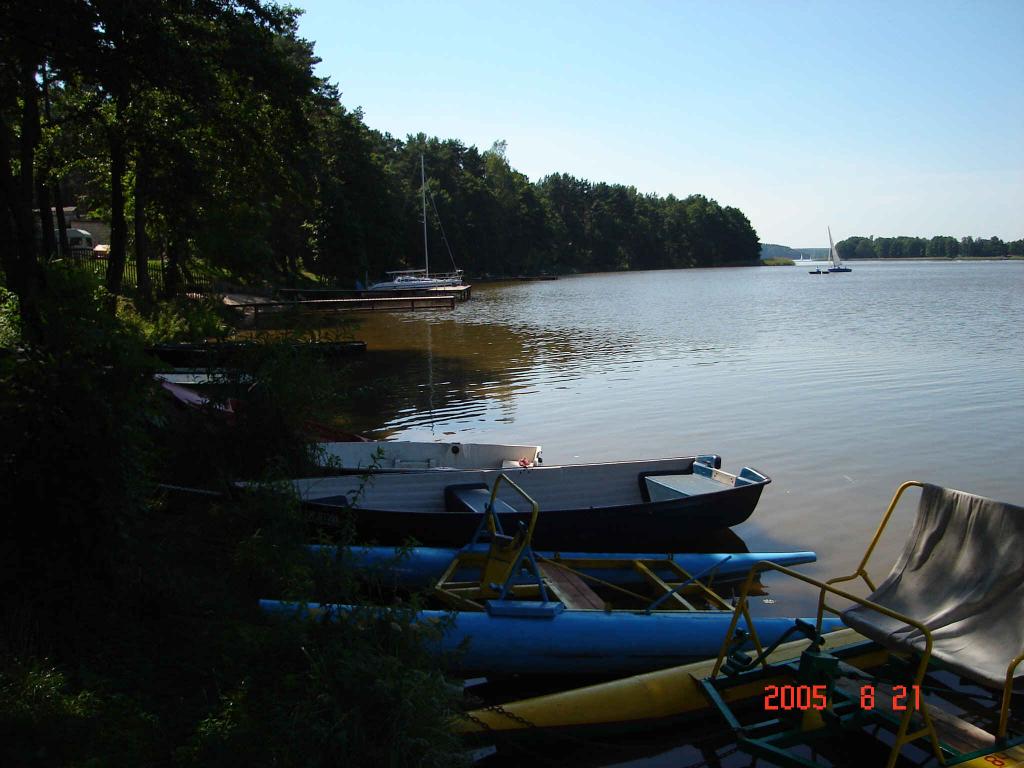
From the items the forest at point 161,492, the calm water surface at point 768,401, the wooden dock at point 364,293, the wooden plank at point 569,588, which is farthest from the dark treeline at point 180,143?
the calm water surface at point 768,401

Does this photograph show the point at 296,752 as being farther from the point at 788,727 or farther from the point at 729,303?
the point at 729,303

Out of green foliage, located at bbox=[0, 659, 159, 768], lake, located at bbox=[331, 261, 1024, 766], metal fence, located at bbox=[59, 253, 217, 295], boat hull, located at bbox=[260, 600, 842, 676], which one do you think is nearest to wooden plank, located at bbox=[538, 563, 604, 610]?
boat hull, located at bbox=[260, 600, 842, 676]

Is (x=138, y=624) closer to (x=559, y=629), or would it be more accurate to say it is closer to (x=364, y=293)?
(x=559, y=629)

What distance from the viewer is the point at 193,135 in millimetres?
22484

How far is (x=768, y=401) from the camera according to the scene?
1955cm

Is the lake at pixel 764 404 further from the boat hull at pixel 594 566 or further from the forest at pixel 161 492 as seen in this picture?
the forest at pixel 161 492

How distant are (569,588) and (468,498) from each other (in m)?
2.48

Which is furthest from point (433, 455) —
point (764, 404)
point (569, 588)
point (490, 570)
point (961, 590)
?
point (764, 404)

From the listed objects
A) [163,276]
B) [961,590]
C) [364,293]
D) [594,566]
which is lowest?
[594,566]

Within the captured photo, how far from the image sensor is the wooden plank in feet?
24.6

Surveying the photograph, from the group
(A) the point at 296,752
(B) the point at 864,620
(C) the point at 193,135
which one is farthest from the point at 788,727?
(C) the point at 193,135

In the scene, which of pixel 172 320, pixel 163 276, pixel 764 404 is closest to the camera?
pixel 764 404

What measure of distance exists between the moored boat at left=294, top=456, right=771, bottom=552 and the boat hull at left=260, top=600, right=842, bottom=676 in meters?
2.52

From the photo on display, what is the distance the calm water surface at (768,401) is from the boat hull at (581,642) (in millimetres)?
2354
